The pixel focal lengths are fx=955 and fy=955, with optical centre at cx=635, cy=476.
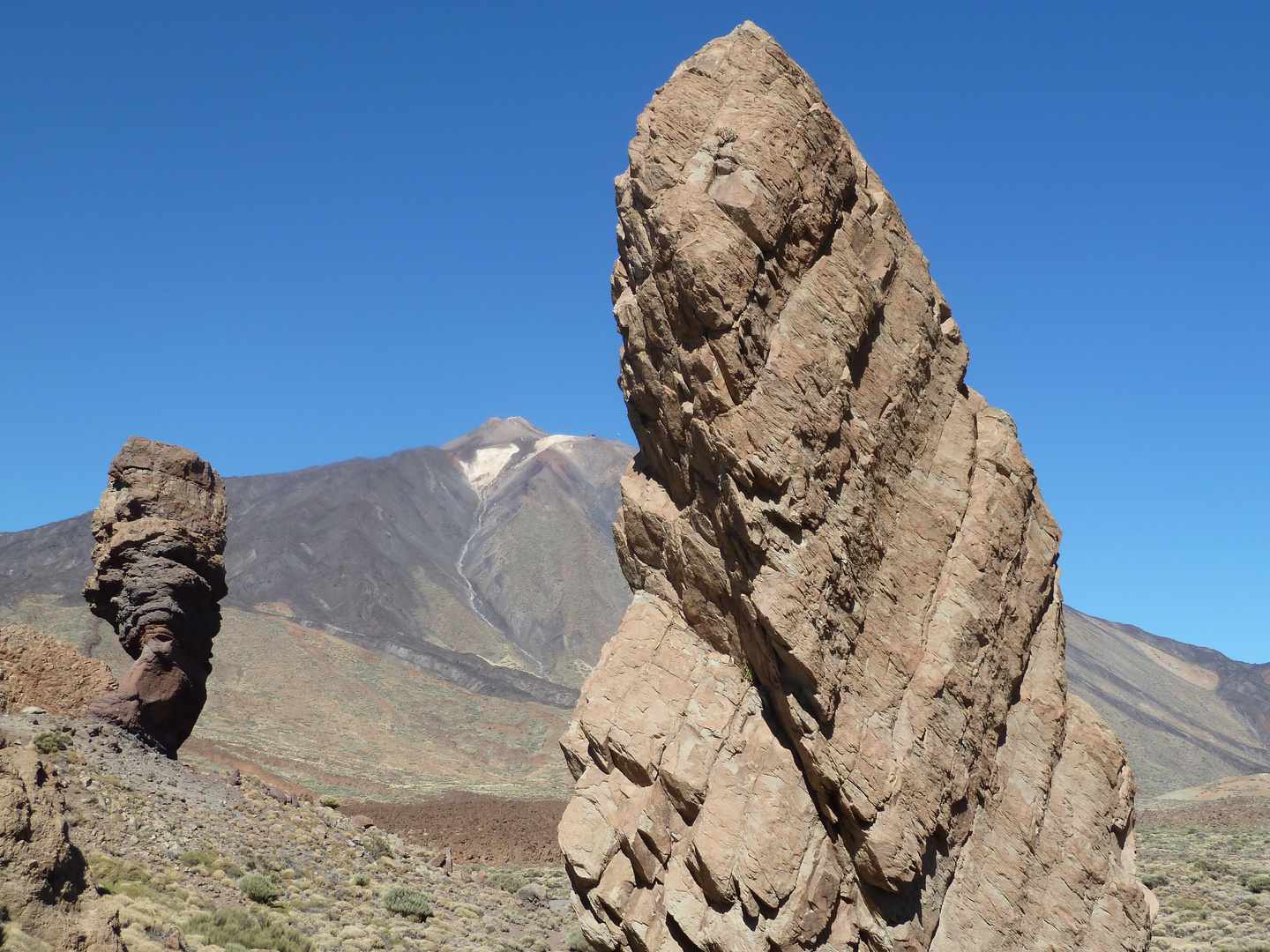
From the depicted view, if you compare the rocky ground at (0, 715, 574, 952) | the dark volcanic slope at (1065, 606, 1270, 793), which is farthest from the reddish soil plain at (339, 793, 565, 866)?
the dark volcanic slope at (1065, 606, 1270, 793)

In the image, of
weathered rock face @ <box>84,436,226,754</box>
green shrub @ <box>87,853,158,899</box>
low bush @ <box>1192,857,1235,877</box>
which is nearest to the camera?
green shrub @ <box>87,853,158,899</box>

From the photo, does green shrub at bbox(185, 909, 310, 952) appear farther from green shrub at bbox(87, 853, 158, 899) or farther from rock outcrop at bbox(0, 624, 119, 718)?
rock outcrop at bbox(0, 624, 119, 718)

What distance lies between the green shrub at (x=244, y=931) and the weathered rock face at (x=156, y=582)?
8.94 metres

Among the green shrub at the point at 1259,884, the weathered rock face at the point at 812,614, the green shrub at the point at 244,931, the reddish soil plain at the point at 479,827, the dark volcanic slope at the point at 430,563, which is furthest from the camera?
the dark volcanic slope at the point at 430,563

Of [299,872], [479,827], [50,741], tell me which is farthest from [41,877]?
[479,827]

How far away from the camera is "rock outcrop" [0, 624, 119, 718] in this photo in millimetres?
23828

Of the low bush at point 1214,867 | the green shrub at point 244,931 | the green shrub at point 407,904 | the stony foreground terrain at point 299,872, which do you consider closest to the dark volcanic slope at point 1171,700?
the low bush at point 1214,867

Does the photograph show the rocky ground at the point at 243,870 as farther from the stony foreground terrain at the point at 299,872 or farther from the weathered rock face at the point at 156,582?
the weathered rock face at the point at 156,582

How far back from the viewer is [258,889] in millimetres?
18906

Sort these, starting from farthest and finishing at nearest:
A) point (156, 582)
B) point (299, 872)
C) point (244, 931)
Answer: point (156, 582) → point (299, 872) → point (244, 931)

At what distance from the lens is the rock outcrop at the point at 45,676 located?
2383cm

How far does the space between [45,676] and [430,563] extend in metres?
111

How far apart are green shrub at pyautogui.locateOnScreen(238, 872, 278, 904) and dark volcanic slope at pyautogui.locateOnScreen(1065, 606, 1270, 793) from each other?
90.5m

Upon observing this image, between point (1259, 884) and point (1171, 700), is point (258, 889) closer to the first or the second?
point (1259, 884)
